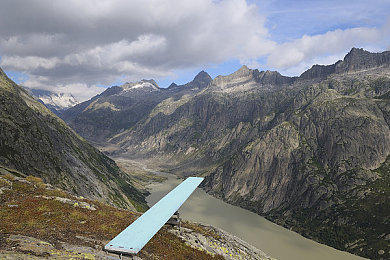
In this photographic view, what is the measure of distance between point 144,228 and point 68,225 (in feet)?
36.5

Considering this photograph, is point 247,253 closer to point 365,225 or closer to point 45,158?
point 45,158

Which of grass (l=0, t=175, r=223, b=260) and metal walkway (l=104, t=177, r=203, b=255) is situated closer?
metal walkway (l=104, t=177, r=203, b=255)

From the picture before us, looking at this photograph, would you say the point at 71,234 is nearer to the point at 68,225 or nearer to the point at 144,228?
the point at 68,225

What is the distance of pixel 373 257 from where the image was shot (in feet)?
509

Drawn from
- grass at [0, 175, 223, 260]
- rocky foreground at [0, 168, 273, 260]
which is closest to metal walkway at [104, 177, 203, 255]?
rocky foreground at [0, 168, 273, 260]

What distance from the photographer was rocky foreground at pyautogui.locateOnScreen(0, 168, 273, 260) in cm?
1908

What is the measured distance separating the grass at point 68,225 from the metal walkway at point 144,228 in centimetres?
364

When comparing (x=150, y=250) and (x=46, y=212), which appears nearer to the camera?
(x=150, y=250)

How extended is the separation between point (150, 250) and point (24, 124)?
361 ft

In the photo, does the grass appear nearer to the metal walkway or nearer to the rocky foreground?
the rocky foreground

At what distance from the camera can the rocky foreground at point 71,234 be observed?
19078 millimetres

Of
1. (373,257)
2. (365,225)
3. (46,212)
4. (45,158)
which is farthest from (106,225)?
(365,225)

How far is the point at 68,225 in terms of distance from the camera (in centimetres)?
2462

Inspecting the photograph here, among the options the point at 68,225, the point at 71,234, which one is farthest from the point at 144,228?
the point at 68,225
